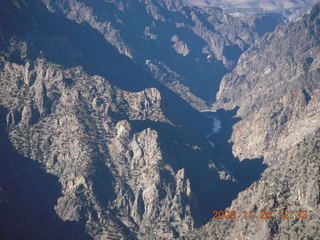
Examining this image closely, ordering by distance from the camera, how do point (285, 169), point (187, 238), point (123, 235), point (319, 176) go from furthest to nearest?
point (123, 235) < point (187, 238) < point (285, 169) < point (319, 176)

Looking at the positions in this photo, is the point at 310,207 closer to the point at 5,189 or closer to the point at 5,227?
the point at 5,227

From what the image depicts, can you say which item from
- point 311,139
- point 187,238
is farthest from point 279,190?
point 187,238

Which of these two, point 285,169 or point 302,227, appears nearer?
point 302,227

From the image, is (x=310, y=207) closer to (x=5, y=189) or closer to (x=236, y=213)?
(x=236, y=213)

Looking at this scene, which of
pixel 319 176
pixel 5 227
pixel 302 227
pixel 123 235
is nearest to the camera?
pixel 302 227

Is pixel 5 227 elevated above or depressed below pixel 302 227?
above

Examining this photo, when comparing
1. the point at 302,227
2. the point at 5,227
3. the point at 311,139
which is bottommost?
the point at 302,227

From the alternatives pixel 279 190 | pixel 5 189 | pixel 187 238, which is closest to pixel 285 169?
pixel 279 190
